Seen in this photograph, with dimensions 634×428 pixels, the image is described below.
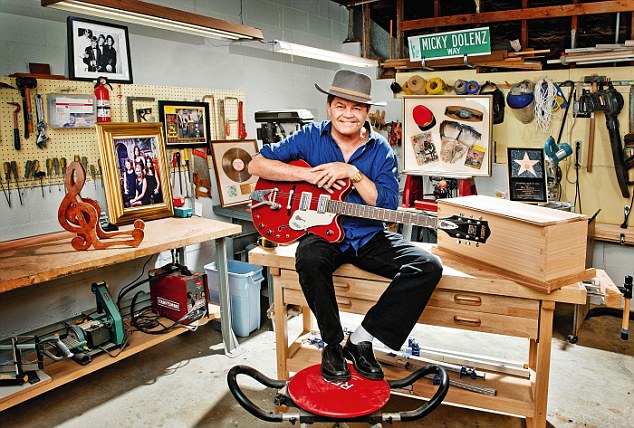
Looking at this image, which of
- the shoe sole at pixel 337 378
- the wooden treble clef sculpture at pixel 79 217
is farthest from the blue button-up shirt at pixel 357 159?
the wooden treble clef sculpture at pixel 79 217

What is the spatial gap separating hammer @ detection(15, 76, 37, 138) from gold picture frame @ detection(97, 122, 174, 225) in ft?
1.24

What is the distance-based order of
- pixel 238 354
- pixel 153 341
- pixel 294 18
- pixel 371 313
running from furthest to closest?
pixel 294 18 → pixel 238 354 → pixel 153 341 → pixel 371 313

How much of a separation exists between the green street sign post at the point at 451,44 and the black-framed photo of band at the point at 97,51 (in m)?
2.75

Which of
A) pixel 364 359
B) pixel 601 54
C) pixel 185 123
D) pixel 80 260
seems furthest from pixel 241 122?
pixel 601 54

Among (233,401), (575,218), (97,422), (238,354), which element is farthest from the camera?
(238,354)

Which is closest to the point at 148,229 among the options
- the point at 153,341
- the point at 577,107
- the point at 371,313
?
the point at 153,341

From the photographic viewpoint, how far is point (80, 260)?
2674 mm

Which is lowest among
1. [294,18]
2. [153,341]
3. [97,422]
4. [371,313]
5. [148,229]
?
[97,422]

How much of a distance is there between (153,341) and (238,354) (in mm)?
577

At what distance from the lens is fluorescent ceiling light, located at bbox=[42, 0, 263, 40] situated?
2.73m

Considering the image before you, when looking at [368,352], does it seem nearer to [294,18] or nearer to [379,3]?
[294,18]

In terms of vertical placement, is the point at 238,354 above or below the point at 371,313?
below

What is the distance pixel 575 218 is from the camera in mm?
2275

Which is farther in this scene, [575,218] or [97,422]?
[97,422]
